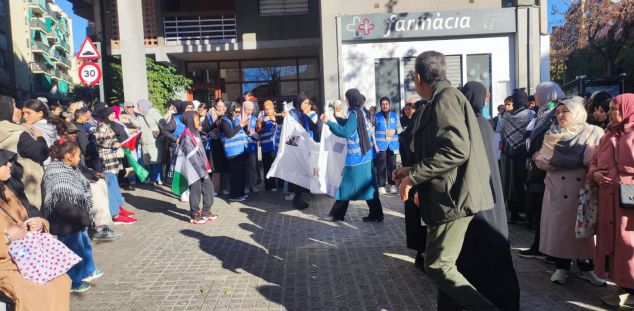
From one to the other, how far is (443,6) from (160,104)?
33.2 feet

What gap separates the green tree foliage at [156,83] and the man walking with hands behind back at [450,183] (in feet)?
51.3

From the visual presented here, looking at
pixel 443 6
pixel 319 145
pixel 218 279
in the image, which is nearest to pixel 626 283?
pixel 218 279

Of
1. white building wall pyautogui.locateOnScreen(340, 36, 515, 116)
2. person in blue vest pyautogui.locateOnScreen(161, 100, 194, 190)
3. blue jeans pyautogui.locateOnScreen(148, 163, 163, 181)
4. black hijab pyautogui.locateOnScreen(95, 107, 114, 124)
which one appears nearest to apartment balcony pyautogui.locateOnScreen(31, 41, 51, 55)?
white building wall pyautogui.locateOnScreen(340, 36, 515, 116)

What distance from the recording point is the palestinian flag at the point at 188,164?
7504 millimetres

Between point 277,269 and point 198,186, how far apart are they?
8.75 feet

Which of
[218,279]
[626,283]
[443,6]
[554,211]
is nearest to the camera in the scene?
[626,283]

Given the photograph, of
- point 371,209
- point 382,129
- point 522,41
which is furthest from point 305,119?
point 522,41

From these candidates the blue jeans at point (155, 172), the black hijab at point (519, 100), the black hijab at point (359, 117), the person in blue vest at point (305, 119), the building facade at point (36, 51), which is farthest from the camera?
the building facade at point (36, 51)

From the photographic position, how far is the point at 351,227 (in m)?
7.22

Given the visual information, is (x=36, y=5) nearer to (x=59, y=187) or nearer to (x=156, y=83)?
(x=156, y=83)

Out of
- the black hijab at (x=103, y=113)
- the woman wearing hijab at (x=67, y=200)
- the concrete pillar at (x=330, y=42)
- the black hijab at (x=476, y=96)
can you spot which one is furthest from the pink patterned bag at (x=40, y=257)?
the concrete pillar at (x=330, y=42)

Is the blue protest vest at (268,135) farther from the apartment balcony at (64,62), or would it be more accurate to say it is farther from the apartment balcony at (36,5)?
the apartment balcony at (64,62)

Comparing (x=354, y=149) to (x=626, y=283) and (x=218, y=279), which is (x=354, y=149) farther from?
(x=626, y=283)

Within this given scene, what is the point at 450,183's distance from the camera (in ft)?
11.2
